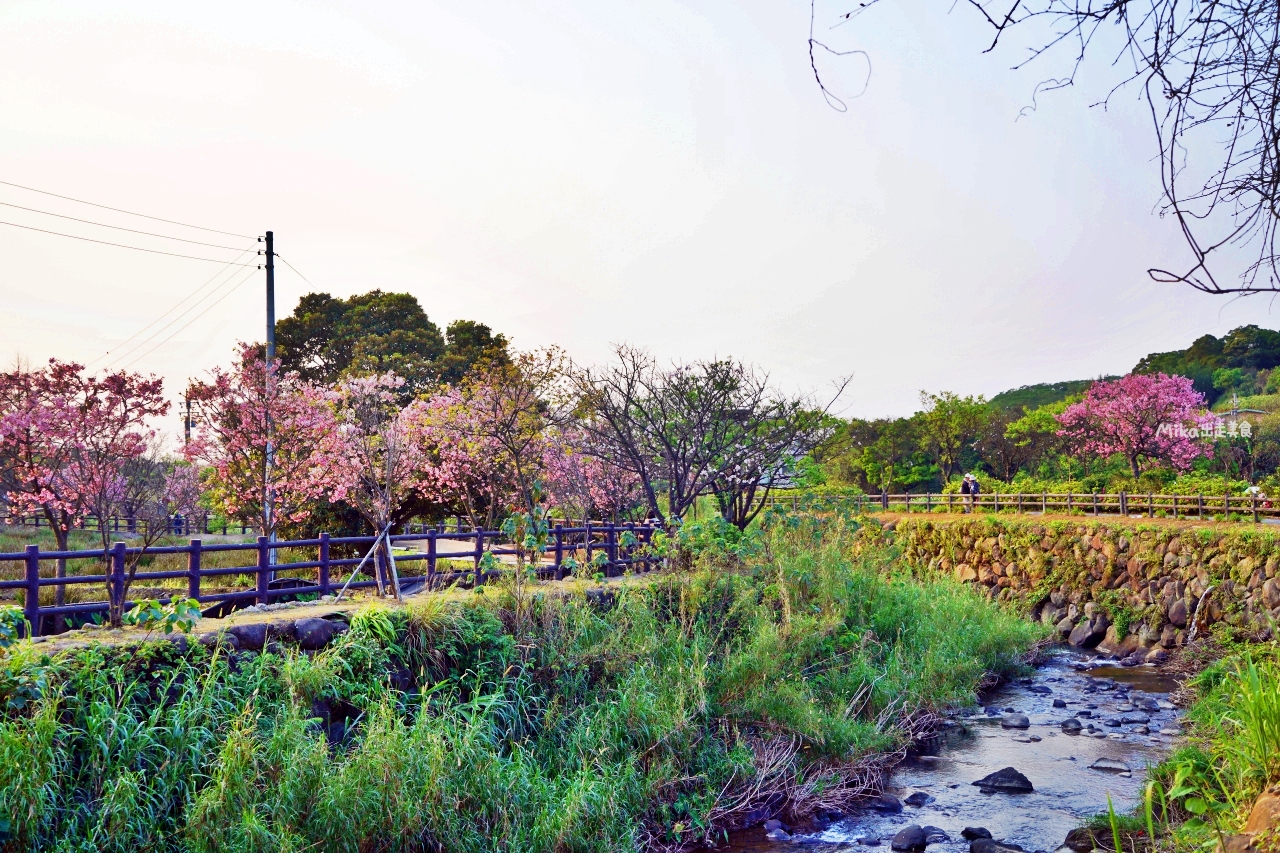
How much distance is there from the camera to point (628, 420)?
1719 cm

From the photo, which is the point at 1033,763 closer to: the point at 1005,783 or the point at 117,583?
the point at 1005,783

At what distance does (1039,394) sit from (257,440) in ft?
195

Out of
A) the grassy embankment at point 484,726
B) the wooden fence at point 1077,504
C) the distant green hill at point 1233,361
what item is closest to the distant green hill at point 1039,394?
the distant green hill at point 1233,361

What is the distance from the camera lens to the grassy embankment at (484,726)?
666 centimetres

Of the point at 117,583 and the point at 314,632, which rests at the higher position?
the point at 117,583

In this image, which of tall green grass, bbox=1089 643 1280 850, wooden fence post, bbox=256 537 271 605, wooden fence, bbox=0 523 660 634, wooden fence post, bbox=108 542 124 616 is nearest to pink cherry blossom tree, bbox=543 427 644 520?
wooden fence, bbox=0 523 660 634

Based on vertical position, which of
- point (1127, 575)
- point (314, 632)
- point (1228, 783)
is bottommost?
point (1228, 783)

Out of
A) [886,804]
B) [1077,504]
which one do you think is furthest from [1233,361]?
[886,804]

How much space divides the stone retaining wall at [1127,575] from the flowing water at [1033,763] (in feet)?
7.53

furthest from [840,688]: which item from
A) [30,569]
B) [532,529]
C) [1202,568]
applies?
[1202,568]

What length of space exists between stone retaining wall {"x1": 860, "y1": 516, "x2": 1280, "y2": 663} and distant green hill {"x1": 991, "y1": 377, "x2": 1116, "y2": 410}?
1561 inches

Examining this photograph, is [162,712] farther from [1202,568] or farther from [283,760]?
[1202,568]

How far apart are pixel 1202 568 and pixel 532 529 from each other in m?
14.2

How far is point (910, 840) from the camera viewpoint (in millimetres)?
8438
